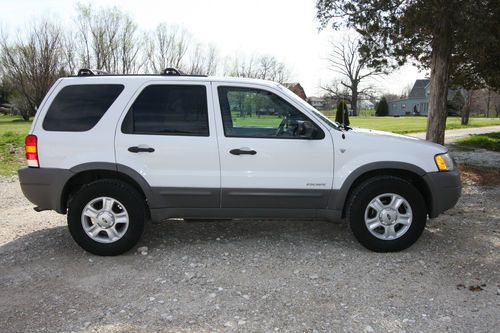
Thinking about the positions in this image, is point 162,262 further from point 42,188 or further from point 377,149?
point 377,149

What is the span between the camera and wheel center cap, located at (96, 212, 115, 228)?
4.55 m

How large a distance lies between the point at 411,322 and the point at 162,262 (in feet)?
8.07

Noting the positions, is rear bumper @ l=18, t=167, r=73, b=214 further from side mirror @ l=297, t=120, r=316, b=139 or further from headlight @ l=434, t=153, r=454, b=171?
headlight @ l=434, t=153, r=454, b=171

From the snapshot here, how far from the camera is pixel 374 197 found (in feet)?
15.0

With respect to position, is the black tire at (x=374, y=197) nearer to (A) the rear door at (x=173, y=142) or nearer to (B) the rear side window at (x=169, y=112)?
(A) the rear door at (x=173, y=142)

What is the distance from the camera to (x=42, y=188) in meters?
4.54

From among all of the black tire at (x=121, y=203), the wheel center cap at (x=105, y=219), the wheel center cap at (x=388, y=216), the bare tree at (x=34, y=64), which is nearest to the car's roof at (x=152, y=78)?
the black tire at (x=121, y=203)

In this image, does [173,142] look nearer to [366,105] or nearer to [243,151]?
[243,151]

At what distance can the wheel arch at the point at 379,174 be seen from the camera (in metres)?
4.55

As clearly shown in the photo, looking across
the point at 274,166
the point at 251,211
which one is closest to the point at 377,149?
the point at 274,166

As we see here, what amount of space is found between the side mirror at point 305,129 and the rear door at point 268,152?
0.04 m

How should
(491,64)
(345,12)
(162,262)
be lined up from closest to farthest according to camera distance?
1. (162,262)
2. (345,12)
3. (491,64)

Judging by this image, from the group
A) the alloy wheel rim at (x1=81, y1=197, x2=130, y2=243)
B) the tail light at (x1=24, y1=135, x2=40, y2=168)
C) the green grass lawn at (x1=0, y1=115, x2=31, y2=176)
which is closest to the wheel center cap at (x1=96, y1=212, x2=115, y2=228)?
the alloy wheel rim at (x1=81, y1=197, x2=130, y2=243)

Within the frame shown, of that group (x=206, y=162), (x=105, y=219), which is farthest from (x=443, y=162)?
(x=105, y=219)
